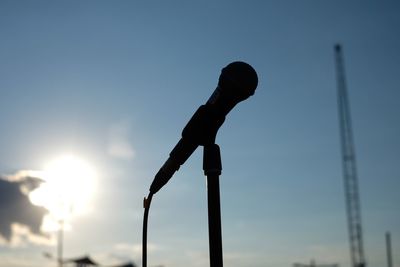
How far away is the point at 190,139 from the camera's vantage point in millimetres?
4625

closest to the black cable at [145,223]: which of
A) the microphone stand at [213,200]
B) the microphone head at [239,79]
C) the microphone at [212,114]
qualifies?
the microphone at [212,114]

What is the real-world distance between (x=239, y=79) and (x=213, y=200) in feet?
3.12

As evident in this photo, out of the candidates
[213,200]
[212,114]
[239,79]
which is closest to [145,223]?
[213,200]

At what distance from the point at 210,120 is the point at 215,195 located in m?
0.65

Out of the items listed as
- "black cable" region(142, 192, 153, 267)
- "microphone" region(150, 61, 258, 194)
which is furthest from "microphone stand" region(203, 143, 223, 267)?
"black cable" region(142, 192, 153, 267)

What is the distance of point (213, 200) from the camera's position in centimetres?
411

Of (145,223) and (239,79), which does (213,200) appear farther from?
(145,223)

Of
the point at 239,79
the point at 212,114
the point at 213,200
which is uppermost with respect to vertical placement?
the point at 239,79

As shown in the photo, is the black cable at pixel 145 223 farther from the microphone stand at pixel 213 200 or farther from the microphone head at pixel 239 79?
the microphone head at pixel 239 79

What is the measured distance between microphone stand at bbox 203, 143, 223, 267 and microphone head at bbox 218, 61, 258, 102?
0.59 metres

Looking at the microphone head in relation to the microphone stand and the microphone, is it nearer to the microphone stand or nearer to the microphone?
the microphone

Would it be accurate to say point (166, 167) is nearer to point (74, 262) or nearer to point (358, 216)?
point (74, 262)

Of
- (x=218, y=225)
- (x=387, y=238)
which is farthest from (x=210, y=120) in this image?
(x=387, y=238)

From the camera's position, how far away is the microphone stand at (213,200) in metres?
3.96
